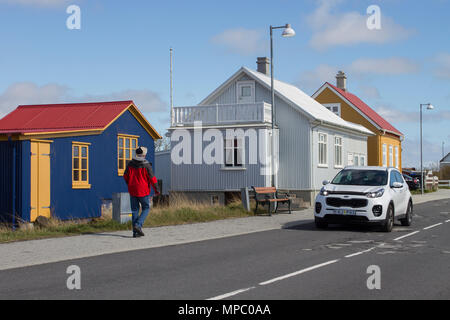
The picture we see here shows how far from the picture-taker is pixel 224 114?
30.4 m

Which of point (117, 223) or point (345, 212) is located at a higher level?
point (345, 212)

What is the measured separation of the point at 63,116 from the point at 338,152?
1699cm

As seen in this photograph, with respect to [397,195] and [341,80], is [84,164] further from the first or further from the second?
[341,80]

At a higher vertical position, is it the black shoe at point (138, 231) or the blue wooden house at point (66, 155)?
the blue wooden house at point (66, 155)

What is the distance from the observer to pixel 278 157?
31.1m

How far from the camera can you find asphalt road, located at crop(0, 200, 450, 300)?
305 inches

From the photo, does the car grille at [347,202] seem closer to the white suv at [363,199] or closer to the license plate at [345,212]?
the white suv at [363,199]

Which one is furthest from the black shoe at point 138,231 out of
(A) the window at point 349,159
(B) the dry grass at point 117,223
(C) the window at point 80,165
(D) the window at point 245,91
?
(A) the window at point 349,159

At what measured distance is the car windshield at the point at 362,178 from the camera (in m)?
17.2

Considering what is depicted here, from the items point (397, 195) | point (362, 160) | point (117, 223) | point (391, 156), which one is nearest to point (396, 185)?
point (397, 195)

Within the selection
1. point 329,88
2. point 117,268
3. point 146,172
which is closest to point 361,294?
point 117,268

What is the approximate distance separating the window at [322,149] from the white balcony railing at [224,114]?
3.44 metres
